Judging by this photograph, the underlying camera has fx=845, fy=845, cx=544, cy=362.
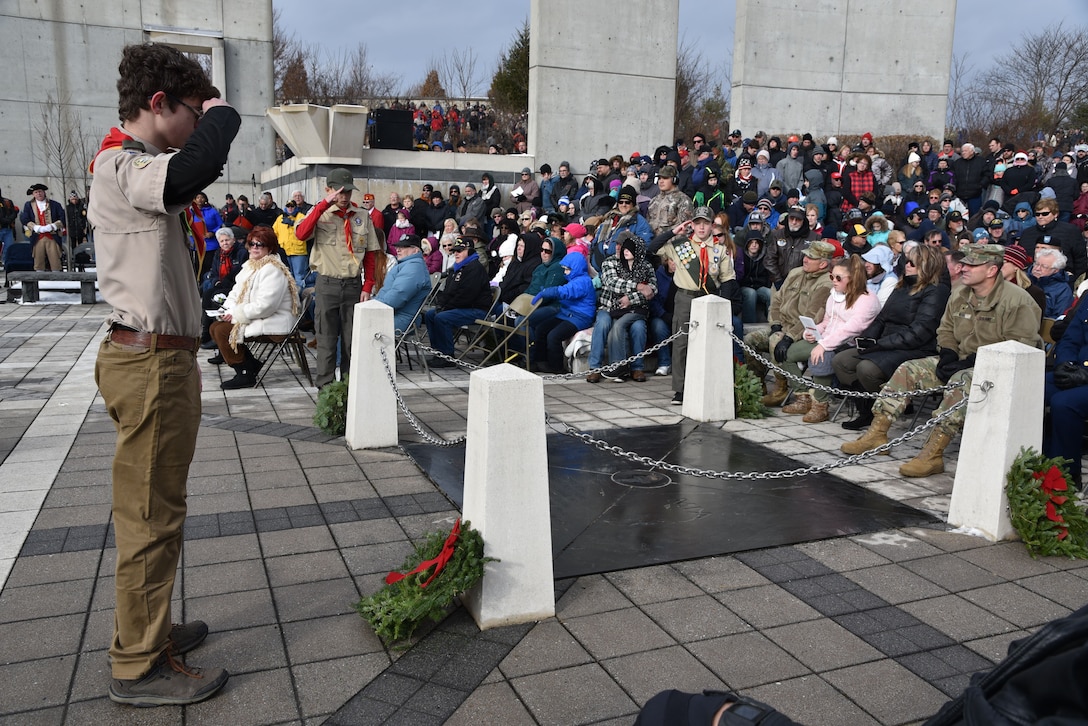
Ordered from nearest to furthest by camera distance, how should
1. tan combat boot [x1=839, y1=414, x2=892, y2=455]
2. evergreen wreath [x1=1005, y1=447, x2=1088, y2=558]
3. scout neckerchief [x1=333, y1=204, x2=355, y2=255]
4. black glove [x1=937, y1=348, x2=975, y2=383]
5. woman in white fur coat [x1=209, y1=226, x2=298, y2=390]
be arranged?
evergreen wreath [x1=1005, y1=447, x2=1088, y2=558]
black glove [x1=937, y1=348, x2=975, y2=383]
tan combat boot [x1=839, y1=414, x2=892, y2=455]
scout neckerchief [x1=333, y1=204, x2=355, y2=255]
woman in white fur coat [x1=209, y1=226, x2=298, y2=390]

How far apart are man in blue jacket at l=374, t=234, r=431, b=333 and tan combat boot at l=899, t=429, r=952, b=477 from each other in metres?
5.73

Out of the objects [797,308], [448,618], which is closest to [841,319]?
[797,308]

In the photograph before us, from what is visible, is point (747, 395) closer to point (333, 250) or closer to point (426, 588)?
point (333, 250)

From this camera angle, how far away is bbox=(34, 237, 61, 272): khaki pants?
18062 mm

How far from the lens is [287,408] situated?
792cm

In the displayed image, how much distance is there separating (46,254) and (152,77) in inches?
706

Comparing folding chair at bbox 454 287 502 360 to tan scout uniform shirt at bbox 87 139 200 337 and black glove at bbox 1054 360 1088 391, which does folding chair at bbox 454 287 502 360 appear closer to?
black glove at bbox 1054 360 1088 391

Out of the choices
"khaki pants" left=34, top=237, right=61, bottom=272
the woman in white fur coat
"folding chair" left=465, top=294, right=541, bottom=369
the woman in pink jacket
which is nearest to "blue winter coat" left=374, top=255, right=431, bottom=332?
"folding chair" left=465, top=294, right=541, bottom=369

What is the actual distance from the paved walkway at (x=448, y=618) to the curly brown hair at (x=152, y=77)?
216cm

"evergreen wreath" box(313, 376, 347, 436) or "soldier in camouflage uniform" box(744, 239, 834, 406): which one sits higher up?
"soldier in camouflage uniform" box(744, 239, 834, 406)

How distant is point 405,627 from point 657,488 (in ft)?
8.32

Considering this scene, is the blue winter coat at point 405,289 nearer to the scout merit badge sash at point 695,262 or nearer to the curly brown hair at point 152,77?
the scout merit badge sash at point 695,262

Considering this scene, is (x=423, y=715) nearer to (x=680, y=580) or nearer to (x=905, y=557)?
(x=680, y=580)

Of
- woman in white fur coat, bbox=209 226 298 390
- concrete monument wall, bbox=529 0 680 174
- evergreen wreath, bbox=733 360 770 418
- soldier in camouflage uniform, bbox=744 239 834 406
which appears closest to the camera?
evergreen wreath, bbox=733 360 770 418
